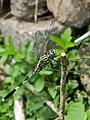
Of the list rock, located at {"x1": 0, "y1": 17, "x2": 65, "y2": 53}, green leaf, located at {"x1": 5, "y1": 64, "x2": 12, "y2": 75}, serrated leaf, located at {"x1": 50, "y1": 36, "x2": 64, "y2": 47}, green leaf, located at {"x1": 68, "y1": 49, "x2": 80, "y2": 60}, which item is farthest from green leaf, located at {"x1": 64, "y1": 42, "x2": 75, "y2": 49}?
green leaf, located at {"x1": 5, "y1": 64, "x2": 12, "y2": 75}

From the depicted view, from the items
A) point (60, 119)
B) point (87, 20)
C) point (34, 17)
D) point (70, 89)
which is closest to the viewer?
point (60, 119)

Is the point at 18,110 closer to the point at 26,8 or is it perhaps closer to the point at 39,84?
the point at 39,84

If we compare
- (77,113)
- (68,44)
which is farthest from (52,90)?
(77,113)

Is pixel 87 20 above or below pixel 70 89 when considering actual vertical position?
above

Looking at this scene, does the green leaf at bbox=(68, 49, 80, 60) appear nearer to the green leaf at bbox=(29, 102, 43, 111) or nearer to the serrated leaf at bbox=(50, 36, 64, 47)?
the serrated leaf at bbox=(50, 36, 64, 47)

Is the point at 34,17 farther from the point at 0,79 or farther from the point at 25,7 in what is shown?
the point at 0,79

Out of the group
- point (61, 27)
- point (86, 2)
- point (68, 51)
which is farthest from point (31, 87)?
point (86, 2)

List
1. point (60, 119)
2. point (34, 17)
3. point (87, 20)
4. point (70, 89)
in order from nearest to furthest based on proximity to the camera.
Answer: point (60, 119)
point (70, 89)
point (87, 20)
point (34, 17)
